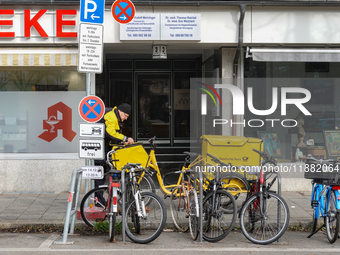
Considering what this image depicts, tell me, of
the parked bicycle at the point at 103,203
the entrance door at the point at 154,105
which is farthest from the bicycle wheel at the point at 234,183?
the entrance door at the point at 154,105

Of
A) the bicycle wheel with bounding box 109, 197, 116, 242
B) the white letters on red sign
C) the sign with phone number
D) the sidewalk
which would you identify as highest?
the white letters on red sign

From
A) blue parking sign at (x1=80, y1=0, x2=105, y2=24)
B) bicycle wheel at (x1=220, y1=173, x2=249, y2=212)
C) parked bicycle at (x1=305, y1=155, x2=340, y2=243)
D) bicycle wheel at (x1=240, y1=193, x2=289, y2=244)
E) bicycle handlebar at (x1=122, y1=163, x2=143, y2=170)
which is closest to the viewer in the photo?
bicycle wheel at (x1=240, y1=193, x2=289, y2=244)

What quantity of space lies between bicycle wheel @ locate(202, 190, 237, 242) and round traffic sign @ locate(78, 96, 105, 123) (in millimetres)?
2031

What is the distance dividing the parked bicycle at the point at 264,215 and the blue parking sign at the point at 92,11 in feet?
10.9

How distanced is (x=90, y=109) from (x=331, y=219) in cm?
378

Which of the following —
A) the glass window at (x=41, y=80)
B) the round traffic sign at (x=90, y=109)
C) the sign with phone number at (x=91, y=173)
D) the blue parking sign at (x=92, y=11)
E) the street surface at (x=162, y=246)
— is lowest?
the street surface at (x=162, y=246)

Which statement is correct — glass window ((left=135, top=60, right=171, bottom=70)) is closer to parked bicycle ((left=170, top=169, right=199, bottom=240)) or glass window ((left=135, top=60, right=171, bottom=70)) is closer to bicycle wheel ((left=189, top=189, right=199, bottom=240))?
parked bicycle ((left=170, top=169, right=199, bottom=240))

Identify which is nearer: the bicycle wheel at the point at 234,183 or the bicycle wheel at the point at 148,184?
the bicycle wheel at the point at 234,183

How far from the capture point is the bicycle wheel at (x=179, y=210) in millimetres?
6246

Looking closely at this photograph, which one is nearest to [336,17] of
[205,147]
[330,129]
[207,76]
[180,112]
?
[330,129]

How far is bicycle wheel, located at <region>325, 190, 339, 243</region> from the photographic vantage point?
18.6 ft

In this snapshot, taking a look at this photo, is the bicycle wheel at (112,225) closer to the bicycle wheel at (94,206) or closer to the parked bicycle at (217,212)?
the bicycle wheel at (94,206)

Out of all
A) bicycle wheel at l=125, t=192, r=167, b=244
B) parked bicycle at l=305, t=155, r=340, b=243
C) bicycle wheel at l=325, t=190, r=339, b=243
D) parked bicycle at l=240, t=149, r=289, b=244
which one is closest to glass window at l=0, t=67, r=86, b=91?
bicycle wheel at l=125, t=192, r=167, b=244

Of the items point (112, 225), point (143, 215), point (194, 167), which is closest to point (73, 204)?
point (112, 225)
